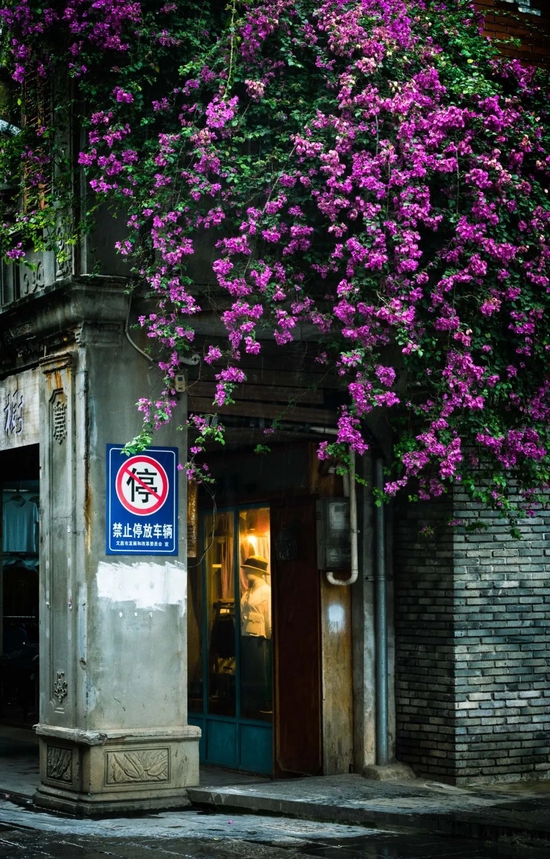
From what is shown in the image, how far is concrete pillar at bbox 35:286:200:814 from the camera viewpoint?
38.4 ft

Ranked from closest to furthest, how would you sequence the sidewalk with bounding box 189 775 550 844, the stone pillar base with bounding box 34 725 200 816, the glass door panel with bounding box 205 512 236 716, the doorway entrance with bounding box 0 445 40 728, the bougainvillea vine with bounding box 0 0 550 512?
1. the sidewalk with bounding box 189 775 550 844
2. the bougainvillea vine with bounding box 0 0 550 512
3. the stone pillar base with bounding box 34 725 200 816
4. the glass door panel with bounding box 205 512 236 716
5. the doorway entrance with bounding box 0 445 40 728

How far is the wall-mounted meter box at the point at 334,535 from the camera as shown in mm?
13281

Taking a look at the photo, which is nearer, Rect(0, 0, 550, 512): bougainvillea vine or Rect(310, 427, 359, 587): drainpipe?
Rect(0, 0, 550, 512): bougainvillea vine

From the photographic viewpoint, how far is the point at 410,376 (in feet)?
39.3

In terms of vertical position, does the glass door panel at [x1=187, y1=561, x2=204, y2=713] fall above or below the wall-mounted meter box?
below

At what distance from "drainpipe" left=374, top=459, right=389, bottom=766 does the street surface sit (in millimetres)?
2077

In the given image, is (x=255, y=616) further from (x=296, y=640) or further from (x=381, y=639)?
(x=381, y=639)

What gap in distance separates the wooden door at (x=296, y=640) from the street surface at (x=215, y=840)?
2208 millimetres

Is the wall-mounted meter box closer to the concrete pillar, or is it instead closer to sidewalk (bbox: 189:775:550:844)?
the concrete pillar

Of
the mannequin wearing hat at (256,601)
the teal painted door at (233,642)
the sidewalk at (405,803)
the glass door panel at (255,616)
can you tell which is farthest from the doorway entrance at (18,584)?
the sidewalk at (405,803)

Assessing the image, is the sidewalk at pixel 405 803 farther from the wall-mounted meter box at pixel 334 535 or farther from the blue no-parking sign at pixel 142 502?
the blue no-parking sign at pixel 142 502

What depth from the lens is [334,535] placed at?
1328cm

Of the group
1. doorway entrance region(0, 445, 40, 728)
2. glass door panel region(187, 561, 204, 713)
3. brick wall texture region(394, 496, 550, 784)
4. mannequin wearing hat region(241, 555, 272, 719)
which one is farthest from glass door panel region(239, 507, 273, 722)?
doorway entrance region(0, 445, 40, 728)

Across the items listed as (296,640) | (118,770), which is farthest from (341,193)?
(118,770)
